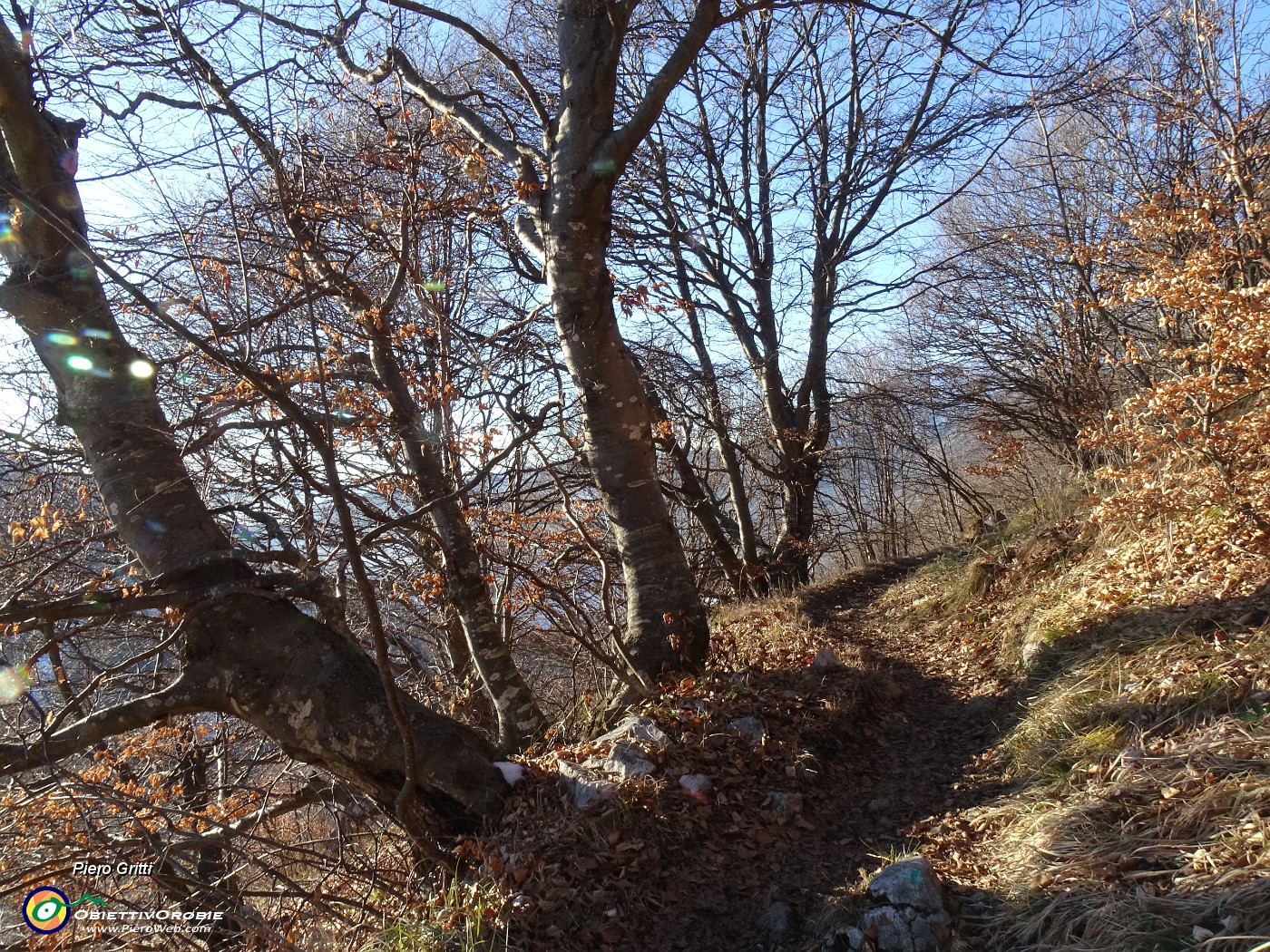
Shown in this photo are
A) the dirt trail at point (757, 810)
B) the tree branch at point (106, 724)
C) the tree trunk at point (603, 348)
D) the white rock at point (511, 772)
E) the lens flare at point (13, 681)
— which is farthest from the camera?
the tree trunk at point (603, 348)

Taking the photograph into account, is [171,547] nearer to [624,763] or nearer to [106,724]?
[106,724]

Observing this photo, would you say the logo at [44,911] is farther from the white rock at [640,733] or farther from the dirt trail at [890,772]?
the dirt trail at [890,772]

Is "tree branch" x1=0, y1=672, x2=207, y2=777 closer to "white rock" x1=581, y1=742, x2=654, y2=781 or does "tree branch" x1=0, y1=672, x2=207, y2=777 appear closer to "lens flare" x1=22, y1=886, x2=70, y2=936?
"lens flare" x1=22, y1=886, x2=70, y2=936

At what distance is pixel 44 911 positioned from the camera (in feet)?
12.3

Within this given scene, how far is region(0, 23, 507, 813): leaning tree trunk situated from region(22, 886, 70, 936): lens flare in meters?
1.17

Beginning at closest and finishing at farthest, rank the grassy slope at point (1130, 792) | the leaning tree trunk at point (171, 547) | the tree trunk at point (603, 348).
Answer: the grassy slope at point (1130, 792) < the leaning tree trunk at point (171, 547) < the tree trunk at point (603, 348)

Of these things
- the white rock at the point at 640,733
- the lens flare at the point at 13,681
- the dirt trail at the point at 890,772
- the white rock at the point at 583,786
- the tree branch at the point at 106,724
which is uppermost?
the lens flare at the point at 13,681

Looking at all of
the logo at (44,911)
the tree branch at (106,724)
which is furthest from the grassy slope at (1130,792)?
the logo at (44,911)

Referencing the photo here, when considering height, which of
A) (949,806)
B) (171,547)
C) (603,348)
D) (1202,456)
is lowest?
(949,806)

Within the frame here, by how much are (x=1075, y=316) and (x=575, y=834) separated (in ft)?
27.0

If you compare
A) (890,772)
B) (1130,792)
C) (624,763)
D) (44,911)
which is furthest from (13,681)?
(1130,792)

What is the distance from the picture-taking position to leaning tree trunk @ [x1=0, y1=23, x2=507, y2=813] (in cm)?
347

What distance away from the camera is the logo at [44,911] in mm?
3719

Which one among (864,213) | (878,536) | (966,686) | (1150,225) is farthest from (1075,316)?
(878,536)
